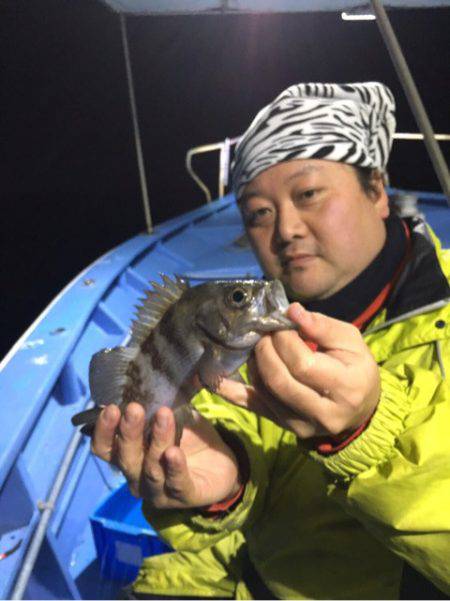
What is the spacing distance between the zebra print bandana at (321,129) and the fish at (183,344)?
2.58ft

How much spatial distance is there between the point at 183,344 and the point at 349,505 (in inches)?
23.6

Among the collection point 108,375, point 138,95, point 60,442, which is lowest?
point 60,442

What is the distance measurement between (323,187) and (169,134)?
4513 cm

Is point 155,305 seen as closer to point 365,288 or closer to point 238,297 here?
point 238,297

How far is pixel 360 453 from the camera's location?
1167 mm

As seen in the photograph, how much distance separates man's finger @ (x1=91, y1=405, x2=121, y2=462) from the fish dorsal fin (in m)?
0.24

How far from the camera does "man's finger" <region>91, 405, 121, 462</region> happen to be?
139cm

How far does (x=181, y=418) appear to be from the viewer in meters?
1.46

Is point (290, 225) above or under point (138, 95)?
above

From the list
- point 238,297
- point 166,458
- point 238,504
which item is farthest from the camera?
point 238,504

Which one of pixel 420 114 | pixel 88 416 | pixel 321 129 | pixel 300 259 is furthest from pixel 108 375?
pixel 321 129

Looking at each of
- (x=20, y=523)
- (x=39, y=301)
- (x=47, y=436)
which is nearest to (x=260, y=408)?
(x=20, y=523)

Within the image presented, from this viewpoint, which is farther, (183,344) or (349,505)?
(183,344)

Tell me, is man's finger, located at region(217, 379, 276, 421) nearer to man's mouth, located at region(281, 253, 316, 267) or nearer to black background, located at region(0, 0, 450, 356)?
man's mouth, located at region(281, 253, 316, 267)
